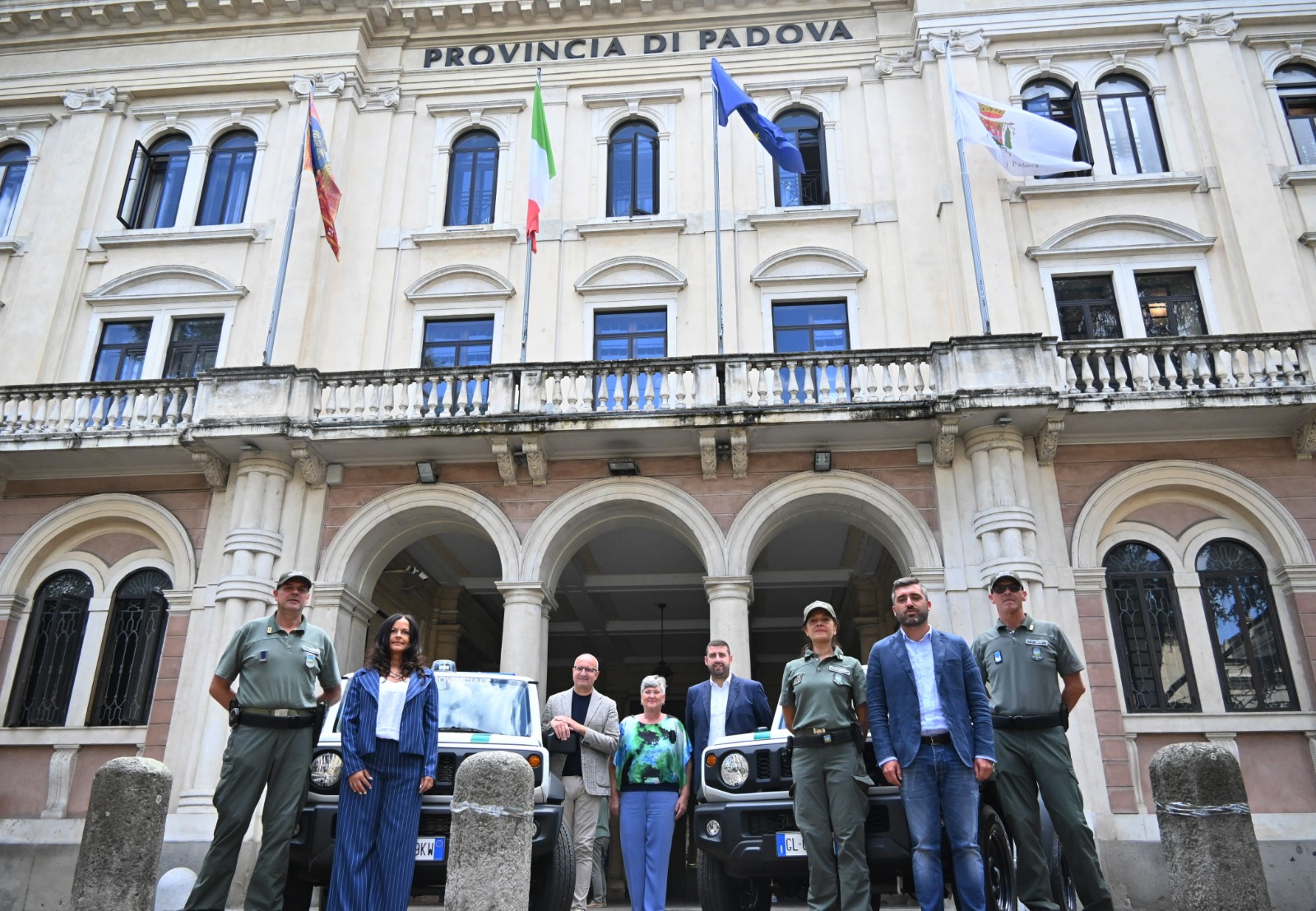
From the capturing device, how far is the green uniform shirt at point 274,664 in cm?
729

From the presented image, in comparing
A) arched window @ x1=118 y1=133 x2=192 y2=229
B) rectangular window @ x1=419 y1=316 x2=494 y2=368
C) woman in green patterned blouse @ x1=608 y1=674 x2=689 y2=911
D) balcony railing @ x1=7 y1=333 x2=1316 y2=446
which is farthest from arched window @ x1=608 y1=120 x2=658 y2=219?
woman in green patterned blouse @ x1=608 y1=674 x2=689 y2=911

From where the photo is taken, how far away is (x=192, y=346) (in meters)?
18.0

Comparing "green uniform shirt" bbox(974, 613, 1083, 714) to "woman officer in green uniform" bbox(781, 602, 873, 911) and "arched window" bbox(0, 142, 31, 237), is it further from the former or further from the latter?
"arched window" bbox(0, 142, 31, 237)

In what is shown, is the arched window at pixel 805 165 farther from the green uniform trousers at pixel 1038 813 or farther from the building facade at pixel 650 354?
the green uniform trousers at pixel 1038 813

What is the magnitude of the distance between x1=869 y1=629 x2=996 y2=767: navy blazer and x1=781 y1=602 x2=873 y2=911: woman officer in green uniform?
25 centimetres

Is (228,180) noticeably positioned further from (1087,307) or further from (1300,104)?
(1300,104)

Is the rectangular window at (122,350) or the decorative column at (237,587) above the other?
the rectangular window at (122,350)

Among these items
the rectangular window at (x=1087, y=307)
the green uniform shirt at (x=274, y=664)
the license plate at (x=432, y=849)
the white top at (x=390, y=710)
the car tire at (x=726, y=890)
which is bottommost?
the car tire at (x=726, y=890)

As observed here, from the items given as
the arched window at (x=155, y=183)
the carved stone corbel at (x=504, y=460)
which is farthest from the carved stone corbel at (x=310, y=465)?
the arched window at (x=155, y=183)

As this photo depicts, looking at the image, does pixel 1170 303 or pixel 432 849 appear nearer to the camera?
pixel 432 849

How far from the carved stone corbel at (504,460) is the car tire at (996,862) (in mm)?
9542

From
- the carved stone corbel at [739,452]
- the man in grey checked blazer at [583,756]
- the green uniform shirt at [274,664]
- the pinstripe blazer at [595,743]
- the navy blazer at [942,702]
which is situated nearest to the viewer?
the navy blazer at [942,702]

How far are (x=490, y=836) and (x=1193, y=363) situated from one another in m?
12.9

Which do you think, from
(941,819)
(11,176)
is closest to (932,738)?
(941,819)
